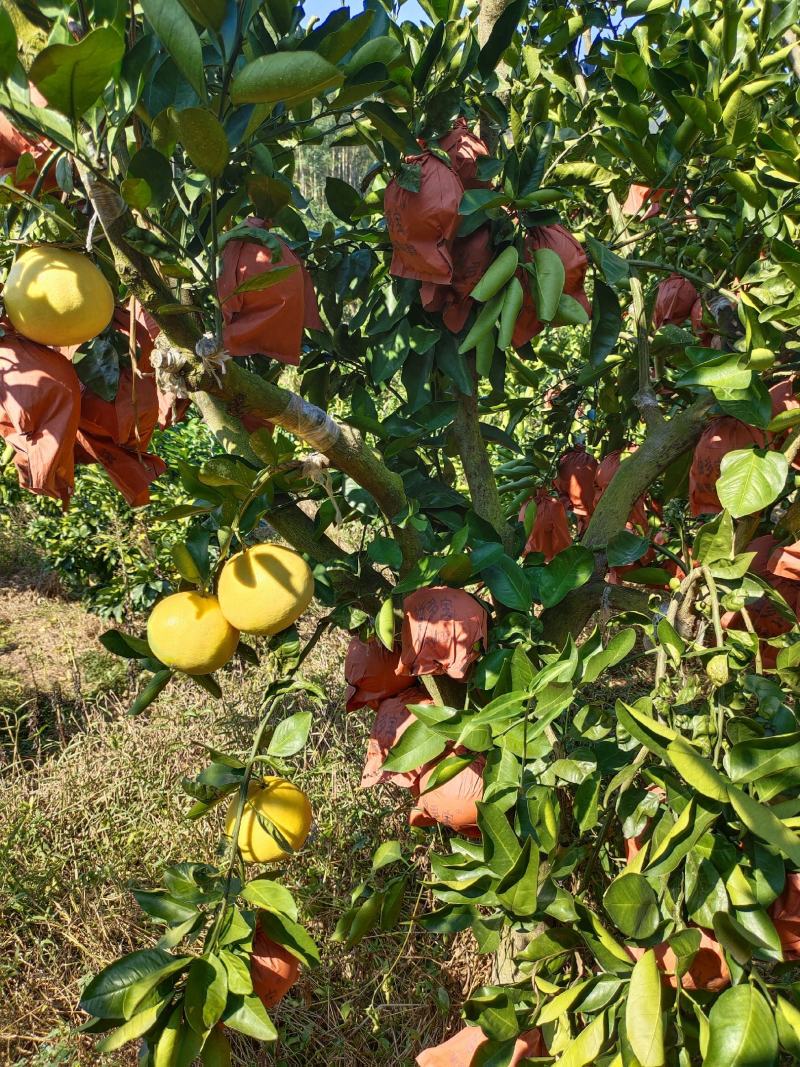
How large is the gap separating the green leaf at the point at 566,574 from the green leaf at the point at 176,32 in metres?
0.66

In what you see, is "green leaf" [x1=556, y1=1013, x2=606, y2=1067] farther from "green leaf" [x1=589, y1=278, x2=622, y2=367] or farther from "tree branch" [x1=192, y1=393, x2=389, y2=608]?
"green leaf" [x1=589, y1=278, x2=622, y2=367]

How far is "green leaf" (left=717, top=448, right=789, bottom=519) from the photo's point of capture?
76 cm

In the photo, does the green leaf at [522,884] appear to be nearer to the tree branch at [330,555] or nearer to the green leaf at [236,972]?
the green leaf at [236,972]

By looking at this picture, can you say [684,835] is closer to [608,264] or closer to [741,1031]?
[741,1031]

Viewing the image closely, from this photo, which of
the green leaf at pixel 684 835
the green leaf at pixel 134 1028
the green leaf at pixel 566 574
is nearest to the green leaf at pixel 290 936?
the green leaf at pixel 134 1028

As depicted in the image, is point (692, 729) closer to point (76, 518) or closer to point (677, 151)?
point (677, 151)

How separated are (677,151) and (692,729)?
0.70m

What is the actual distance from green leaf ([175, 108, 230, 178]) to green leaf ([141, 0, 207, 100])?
35mm

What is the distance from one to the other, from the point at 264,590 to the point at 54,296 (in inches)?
11.4

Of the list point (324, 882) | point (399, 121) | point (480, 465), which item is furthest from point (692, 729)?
point (324, 882)

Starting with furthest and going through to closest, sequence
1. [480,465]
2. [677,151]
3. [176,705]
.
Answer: [176,705] → [480,465] → [677,151]

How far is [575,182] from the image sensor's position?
41.1 inches

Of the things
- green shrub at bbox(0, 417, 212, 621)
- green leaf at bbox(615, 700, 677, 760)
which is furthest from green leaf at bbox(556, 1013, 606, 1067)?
green shrub at bbox(0, 417, 212, 621)

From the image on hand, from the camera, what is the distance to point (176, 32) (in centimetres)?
52
